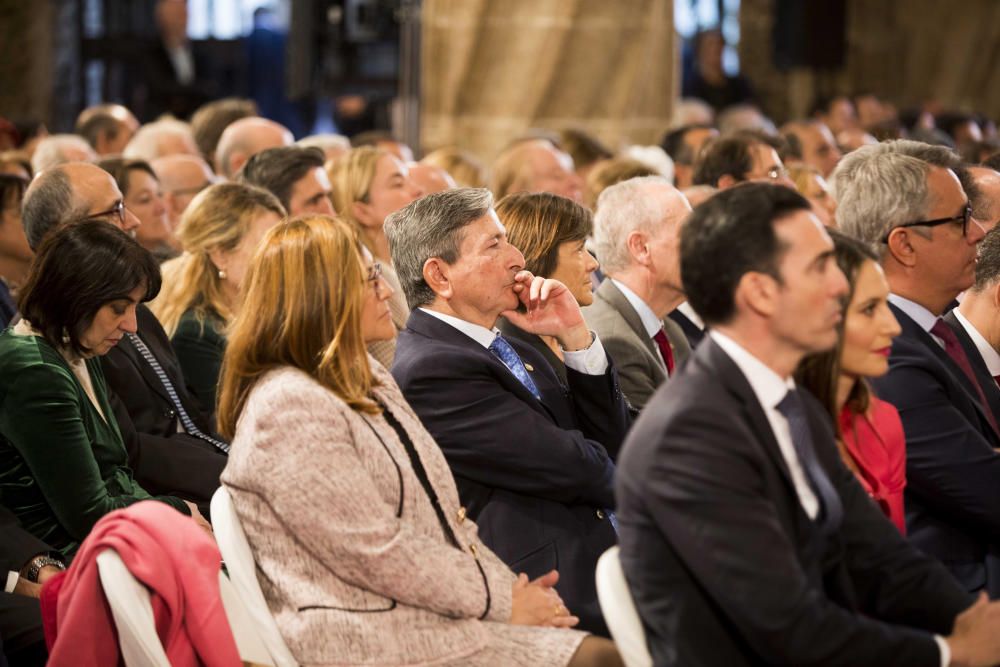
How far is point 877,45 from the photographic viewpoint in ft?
46.3

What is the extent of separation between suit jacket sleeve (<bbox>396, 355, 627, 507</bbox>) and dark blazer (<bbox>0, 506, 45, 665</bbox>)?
878 millimetres

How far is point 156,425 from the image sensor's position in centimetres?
404

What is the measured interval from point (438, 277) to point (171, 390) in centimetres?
106

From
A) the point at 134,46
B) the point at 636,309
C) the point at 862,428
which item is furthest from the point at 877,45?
the point at 862,428

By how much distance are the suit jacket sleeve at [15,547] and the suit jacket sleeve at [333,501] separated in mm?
850

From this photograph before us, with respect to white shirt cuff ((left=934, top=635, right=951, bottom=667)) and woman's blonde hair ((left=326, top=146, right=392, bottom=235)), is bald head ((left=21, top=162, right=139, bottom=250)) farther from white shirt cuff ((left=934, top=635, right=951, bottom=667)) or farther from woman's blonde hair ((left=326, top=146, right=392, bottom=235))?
white shirt cuff ((left=934, top=635, right=951, bottom=667))

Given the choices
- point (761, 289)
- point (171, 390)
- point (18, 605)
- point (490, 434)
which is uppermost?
point (761, 289)

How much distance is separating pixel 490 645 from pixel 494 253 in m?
1.02

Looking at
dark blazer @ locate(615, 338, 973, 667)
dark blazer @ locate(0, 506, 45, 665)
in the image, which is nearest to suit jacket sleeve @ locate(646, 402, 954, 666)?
dark blazer @ locate(615, 338, 973, 667)

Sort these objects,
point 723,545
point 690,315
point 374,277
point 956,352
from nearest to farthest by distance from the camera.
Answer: point 723,545, point 374,277, point 956,352, point 690,315

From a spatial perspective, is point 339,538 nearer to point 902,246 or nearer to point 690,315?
point 902,246

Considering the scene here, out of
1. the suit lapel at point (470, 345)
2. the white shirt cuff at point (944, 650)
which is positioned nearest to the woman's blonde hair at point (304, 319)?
the suit lapel at point (470, 345)

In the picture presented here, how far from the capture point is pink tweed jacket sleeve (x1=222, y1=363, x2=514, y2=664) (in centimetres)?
265

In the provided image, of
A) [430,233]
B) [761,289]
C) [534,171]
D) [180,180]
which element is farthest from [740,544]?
[534,171]
